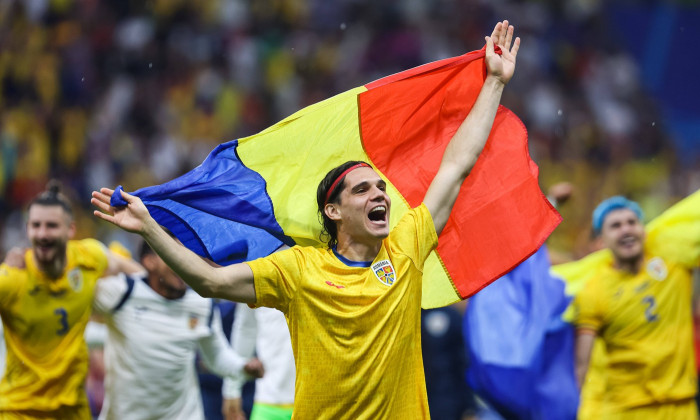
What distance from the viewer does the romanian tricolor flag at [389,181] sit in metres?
5.88

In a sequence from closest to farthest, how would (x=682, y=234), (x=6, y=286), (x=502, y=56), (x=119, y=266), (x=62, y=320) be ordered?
1. (x=502, y=56)
2. (x=6, y=286)
3. (x=62, y=320)
4. (x=682, y=234)
5. (x=119, y=266)

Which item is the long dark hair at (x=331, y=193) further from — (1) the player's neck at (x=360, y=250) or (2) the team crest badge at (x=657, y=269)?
(2) the team crest badge at (x=657, y=269)

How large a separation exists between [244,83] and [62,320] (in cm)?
1158

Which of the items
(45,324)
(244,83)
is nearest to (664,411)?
(45,324)

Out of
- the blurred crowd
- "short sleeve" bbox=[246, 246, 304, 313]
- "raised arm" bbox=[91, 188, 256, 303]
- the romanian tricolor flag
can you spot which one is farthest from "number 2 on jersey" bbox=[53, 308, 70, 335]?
the blurred crowd

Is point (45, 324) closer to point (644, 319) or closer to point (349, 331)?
point (349, 331)

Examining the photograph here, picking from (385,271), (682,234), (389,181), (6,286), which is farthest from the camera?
(682,234)

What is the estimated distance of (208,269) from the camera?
505 cm

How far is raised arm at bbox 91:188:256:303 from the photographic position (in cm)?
497

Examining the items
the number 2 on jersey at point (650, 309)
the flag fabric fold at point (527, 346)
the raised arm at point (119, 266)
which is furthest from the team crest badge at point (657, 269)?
the raised arm at point (119, 266)

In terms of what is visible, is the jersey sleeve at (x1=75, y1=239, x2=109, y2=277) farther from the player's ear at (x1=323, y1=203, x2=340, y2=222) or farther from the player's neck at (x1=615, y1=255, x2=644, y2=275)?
the player's neck at (x1=615, y1=255, x2=644, y2=275)

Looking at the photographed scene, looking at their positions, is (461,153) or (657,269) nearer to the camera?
(461,153)

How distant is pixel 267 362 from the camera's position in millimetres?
8359

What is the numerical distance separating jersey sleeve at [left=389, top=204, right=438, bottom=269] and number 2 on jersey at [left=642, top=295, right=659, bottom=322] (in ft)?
9.78
